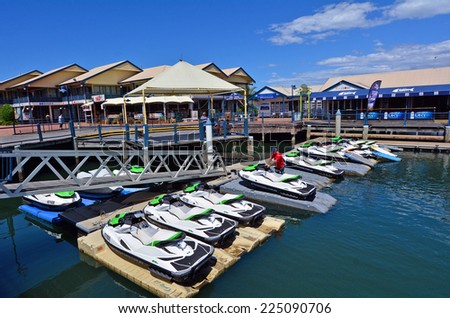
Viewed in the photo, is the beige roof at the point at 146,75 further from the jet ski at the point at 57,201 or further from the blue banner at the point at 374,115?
the jet ski at the point at 57,201

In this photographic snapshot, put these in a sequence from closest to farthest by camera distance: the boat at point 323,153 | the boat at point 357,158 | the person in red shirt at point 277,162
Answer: the person in red shirt at point 277,162
the boat at point 357,158
the boat at point 323,153

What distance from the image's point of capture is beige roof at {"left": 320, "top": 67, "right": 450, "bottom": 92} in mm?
30389

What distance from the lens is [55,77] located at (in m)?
42.5

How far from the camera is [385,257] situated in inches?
301

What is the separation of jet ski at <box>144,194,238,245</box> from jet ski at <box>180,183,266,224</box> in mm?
467

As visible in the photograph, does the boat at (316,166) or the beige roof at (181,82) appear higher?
the beige roof at (181,82)

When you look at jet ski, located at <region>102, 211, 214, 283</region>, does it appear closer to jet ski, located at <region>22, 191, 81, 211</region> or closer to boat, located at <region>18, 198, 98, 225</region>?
boat, located at <region>18, 198, 98, 225</region>

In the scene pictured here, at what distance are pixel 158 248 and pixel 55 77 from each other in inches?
1725

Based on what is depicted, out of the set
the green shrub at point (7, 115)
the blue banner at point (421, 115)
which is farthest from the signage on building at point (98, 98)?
the blue banner at point (421, 115)

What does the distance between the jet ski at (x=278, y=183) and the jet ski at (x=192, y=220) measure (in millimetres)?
3530

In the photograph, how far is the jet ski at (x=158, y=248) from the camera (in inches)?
247

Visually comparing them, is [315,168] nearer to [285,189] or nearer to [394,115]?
[285,189]

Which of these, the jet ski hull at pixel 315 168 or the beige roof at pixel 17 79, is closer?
the jet ski hull at pixel 315 168

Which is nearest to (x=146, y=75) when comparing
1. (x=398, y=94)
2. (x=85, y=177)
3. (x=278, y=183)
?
(x=398, y=94)
